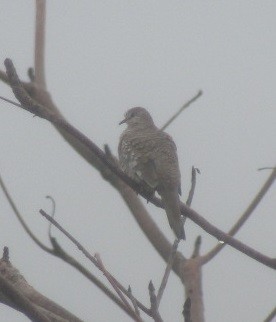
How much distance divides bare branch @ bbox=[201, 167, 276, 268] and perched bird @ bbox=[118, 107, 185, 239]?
1.11 m

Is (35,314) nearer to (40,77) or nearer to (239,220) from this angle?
(239,220)

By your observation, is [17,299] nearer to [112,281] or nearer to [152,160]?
[112,281]

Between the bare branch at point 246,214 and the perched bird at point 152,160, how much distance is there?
111cm

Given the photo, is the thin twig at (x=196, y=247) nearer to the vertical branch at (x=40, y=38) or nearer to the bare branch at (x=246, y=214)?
the bare branch at (x=246, y=214)

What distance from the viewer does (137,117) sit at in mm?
6957

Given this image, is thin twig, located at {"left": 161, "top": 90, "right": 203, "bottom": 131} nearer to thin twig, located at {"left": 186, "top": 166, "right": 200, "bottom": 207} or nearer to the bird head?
thin twig, located at {"left": 186, "top": 166, "right": 200, "bottom": 207}

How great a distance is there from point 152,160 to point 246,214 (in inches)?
92.0

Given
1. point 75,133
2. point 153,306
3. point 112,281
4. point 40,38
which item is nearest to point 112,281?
point 112,281

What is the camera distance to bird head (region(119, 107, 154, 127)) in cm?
674

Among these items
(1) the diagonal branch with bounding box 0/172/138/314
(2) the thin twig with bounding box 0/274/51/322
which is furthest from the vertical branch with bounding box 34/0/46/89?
(2) the thin twig with bounding box 0/274/51/322

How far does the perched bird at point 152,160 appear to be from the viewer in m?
4.91

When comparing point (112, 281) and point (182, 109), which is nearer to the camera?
point (112, 281)

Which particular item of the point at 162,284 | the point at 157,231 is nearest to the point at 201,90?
the point at 157,231

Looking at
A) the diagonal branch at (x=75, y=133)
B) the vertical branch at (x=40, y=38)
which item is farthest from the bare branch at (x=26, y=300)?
the vertical branch at (x=40, y=38)
